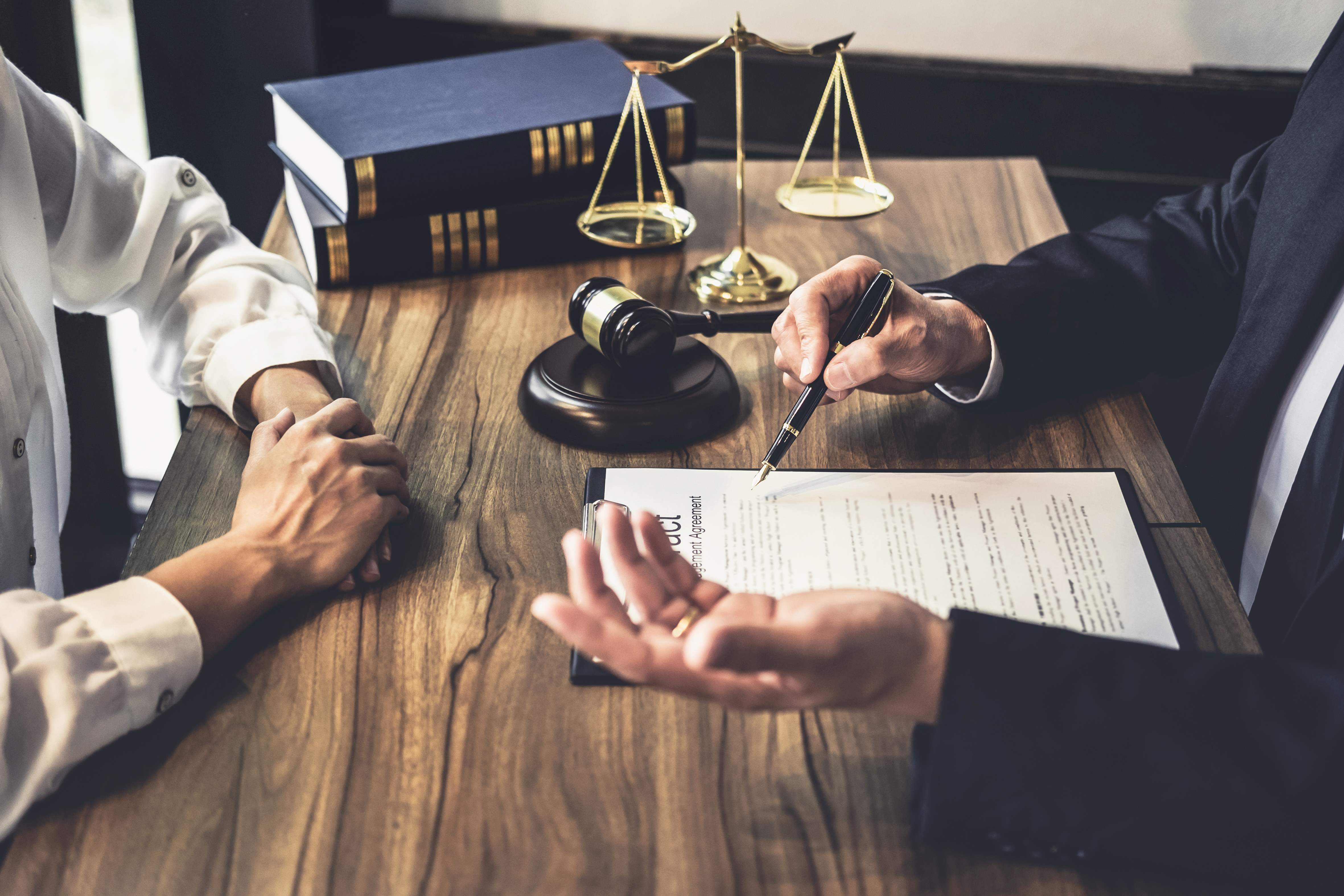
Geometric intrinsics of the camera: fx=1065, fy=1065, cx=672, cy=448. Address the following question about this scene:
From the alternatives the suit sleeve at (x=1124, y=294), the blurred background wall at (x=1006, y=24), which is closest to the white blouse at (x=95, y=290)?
the suit sleeve at (x=1124, y=294)

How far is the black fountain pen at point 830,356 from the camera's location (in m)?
0.97

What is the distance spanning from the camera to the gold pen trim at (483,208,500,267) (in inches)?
53.7

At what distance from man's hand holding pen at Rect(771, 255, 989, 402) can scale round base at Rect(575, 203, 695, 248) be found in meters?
0.24

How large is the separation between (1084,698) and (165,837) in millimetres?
572

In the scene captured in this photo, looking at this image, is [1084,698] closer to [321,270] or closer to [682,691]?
[682,691]

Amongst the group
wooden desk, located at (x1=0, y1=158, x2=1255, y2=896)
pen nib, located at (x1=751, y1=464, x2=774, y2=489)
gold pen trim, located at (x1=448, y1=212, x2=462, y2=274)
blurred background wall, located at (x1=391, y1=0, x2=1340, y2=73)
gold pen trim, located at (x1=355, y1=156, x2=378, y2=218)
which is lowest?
wooden desk, located at (x1=0, y1=158, x2=1255, y2=896)

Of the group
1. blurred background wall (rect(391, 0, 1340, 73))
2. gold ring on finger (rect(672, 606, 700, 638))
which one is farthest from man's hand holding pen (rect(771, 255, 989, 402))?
blurred background wall (rect(391, 0, 1340, 73))

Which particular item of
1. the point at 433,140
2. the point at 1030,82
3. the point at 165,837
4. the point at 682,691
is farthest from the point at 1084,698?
the point at 1030,82

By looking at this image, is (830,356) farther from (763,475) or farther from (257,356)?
(257,356)

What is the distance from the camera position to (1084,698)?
2.15ft

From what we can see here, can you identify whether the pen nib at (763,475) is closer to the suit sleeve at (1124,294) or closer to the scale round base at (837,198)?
the suit sleeve at (1124,294)

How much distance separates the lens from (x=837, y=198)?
1383 mm

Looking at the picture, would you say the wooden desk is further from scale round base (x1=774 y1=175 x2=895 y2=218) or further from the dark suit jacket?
scale round base (x1=774 y1=175 x2=895 y2=218)

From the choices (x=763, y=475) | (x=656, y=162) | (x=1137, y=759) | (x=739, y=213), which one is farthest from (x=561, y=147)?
(x=1137, y=759)
